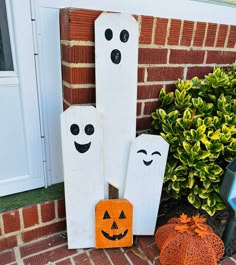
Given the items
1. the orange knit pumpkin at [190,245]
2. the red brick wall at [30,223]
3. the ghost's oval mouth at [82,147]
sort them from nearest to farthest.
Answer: the orange knit pumpkin at [190,245], the ghost's oval mouth at [82,147], the red brick wall at [30,223]

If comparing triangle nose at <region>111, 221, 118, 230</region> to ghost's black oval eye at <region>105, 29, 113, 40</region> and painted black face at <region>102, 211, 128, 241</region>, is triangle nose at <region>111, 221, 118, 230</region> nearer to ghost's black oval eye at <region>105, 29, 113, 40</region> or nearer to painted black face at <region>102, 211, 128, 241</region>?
painted black face at <region>102, 211, 128, 241</region>

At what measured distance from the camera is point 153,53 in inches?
53.2

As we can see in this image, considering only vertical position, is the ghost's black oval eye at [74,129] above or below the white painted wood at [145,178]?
above

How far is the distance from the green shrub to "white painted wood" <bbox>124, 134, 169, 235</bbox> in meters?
0.07

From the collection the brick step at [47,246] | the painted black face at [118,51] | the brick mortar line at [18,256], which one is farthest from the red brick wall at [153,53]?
the brick mortar line at [18,256]

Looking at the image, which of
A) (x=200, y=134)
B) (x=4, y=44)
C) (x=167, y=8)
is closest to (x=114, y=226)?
(x=200, y=134)

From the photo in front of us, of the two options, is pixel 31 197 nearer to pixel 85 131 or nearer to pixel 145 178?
pixel 85 131

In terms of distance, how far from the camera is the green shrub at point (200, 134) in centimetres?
119

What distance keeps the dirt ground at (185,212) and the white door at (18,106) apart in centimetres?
74

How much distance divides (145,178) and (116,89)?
48 centimetres

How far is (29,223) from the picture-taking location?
132 cm

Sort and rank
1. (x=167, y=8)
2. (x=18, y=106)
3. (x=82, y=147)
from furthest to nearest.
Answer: (x=167, y=8) → (x=18, y=106) → (x=82, y=147)

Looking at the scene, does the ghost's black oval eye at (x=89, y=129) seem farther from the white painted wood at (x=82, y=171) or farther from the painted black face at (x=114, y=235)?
the painted black face at (x=114, y=235)

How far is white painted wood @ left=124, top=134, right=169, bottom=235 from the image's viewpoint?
4.10 feet
